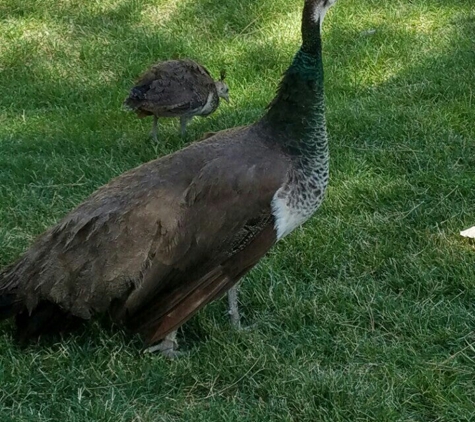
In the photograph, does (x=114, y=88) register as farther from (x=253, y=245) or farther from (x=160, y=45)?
(x=253, y=245)

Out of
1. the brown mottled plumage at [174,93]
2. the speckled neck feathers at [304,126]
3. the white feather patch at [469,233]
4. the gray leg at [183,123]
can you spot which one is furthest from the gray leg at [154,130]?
the white feather patch at [469,233]

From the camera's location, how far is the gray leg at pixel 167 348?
366 cm

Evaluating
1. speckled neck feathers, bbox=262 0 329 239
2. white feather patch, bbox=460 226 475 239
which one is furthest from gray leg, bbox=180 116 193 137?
white feather patch, bbox=460 226 475 239

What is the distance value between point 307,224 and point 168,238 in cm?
128

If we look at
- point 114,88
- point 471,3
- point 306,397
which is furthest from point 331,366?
point 471,3

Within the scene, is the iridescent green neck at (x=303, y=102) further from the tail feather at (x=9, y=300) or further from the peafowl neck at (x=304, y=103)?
the tail feather at (x=9, y=300)

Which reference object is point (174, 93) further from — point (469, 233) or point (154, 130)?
point (469, 233)

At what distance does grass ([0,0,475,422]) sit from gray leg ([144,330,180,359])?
0.07 metres

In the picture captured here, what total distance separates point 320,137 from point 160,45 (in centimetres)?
351

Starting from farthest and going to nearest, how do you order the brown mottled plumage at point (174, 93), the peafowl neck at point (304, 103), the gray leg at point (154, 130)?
the gray leg at point (154, 130) < the brown mottled plumage at point (174, 93) < the peafowl neck at point (304, 103)

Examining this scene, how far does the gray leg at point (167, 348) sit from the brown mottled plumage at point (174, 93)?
84.3 inches

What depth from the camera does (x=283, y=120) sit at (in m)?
3.80

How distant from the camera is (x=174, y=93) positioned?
18.2ft

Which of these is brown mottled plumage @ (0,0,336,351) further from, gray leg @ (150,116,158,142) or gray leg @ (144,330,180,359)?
gray leg @ (150,116,158,142)
